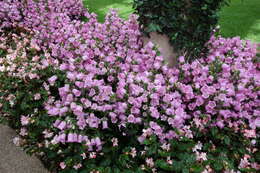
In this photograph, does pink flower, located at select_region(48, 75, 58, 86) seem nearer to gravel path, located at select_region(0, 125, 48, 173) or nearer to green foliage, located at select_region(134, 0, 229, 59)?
gravel path, located at select_region(0, 125, 48, 173)

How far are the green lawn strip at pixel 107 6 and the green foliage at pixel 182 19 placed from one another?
4.21m

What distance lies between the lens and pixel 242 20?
6.95 m

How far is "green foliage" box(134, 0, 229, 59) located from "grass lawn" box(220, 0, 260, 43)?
2704mm

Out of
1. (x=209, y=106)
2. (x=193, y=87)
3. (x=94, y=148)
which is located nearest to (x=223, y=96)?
(x=209, y=106)

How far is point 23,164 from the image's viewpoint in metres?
3.17

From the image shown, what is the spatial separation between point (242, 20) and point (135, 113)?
214 inches

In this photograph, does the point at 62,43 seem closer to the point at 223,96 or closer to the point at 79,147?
the point at 79,147

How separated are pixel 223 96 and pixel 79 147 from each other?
152 centimetres

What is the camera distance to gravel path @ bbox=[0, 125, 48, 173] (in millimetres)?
3093

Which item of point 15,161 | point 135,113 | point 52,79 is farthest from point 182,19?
point 15,161

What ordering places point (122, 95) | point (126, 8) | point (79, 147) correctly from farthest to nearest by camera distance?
1. point (126, 8)
2. point (122, 95)
3. point (79, 147)

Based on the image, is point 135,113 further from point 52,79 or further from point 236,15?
point 236,15

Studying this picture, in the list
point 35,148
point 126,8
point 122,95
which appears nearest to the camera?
point 122,95

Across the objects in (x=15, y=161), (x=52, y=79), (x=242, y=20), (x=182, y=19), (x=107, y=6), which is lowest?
(x=15, y=161)
